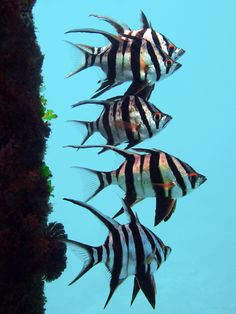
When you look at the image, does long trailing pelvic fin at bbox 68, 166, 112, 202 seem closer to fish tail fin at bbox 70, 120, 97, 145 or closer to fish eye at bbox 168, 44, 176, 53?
fish tail fin at bbox 70, 120, 97, 145

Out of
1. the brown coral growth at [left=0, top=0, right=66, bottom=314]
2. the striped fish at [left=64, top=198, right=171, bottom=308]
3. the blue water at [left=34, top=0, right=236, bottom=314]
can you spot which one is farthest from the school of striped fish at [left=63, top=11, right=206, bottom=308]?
the brown coral growth at [left=0, top=0, right=66, bottom=314]

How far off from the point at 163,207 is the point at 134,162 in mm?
342

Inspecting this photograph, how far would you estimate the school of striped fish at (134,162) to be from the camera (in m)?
2.48

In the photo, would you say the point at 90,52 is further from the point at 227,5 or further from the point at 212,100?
the point at 227,5

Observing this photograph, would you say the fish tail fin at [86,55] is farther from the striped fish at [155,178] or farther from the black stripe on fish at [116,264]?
the black stripe on fish at [116,264]

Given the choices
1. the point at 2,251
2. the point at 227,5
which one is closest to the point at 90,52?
the point at 2,251

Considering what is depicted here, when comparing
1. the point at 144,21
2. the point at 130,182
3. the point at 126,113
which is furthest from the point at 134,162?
the point at 144,21

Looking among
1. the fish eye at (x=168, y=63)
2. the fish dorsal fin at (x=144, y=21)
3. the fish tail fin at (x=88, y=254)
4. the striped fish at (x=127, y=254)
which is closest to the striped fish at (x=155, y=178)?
the striped fish at (x=127, y=254)

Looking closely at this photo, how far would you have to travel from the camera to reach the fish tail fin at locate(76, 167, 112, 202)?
8.91 ft

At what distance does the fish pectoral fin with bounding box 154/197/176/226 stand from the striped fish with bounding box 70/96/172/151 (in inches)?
18.4

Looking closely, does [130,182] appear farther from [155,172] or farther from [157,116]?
[157,116]

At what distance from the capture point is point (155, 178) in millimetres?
2615

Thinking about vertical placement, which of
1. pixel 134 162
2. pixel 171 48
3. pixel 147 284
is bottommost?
pixel 147 284

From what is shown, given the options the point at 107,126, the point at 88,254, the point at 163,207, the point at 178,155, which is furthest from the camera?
the point at 178,155
